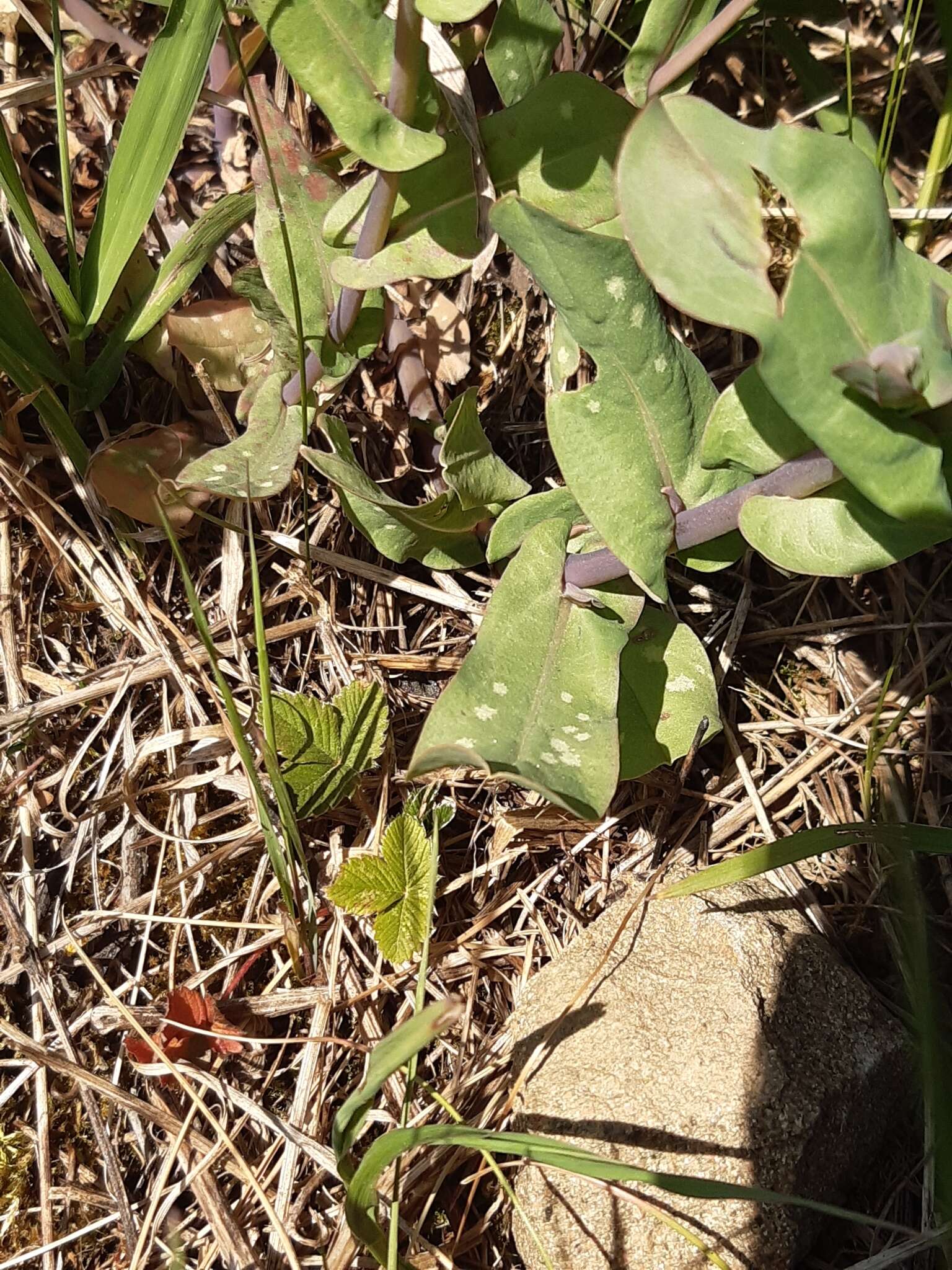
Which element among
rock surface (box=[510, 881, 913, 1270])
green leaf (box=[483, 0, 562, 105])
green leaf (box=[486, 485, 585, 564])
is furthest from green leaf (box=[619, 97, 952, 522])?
rock surface (box=[510, 881, 913, 1270])

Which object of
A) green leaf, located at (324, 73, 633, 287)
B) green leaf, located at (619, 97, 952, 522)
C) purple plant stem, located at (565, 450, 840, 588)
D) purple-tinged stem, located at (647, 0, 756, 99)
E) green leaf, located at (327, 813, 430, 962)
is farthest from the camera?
green leaf, located at (327, 813, 430, 962)

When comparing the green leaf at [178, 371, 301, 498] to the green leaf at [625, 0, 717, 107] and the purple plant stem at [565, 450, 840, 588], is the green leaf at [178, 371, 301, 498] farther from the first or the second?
the green leaf at [625, 0, 717, 107]

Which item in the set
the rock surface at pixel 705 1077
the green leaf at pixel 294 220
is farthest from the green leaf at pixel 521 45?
the rock surface at pixel 705 1077

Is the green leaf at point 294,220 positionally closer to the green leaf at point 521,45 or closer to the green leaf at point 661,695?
the green leaf at point 521,45

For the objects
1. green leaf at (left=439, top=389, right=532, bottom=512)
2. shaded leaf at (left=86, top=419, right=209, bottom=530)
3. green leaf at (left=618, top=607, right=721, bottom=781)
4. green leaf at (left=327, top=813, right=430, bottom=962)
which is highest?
shaded leaf at (left=86, top=419, right=209, bottom=530)

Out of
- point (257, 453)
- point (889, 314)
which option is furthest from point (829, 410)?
point (257, 453)

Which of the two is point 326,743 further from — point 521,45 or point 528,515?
point 521,45
